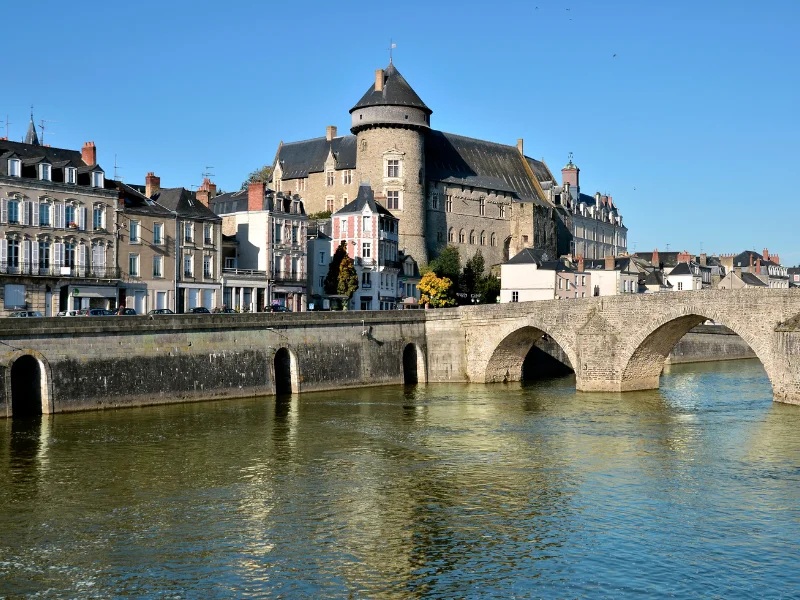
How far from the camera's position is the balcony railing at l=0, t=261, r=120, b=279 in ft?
143


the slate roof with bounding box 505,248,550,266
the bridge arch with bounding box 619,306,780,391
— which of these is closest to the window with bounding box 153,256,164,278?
the bridge arch with bounding box 619,306,780,391

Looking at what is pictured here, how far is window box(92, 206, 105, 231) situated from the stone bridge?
29.0ft

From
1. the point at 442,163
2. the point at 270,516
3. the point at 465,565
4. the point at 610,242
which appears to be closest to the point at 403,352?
the point at 270,516

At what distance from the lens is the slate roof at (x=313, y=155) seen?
8375 cm

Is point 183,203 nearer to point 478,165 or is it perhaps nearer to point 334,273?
point 334,273

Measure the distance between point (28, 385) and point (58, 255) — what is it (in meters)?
9.07

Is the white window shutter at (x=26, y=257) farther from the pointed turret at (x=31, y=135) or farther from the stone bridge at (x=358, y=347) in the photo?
the pointed turret at (x=31, y=135)

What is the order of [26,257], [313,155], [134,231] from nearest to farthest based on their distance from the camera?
[26,257], [134,231], [313,155]

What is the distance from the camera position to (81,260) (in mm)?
46250

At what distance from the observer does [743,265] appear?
117m

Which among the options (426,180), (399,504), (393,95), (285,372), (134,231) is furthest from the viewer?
(426,180)

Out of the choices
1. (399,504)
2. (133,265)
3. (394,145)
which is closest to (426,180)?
(394,145)

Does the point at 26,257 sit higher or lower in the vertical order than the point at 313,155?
lower

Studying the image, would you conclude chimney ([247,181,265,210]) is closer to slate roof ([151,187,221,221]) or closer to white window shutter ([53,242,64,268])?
slate roof ([151,187,221,221])
